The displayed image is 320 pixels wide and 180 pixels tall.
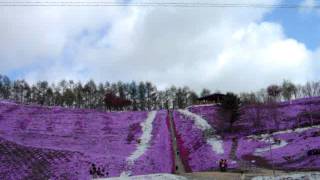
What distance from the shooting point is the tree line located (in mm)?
119688

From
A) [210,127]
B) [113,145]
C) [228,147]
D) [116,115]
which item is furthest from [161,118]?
[228,147]

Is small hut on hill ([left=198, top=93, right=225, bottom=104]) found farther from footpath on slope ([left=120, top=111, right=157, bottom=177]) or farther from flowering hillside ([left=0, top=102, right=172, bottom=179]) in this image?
footpath on slope ([left=120, top=111, right=157, bottom=177])

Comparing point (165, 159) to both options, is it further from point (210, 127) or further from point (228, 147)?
point (210, 127)

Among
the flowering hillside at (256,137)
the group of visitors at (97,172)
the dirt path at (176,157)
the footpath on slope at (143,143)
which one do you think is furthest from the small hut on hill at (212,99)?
the group of visitors at (97,172)


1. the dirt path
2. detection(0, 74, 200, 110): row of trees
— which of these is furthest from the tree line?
the dirt path

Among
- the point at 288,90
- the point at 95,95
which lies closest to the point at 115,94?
the point at 95,95

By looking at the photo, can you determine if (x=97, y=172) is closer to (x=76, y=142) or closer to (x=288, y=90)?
(x=76, y=142)

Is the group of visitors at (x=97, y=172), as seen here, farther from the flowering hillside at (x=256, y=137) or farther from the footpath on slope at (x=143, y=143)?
the flowering hillside at (x=256, y=137)

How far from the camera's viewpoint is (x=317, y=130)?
62500 mm

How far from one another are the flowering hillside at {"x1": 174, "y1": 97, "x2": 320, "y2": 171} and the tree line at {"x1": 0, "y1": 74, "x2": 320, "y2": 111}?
32541mm

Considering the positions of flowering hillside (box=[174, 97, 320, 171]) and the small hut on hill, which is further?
the small hut on hill

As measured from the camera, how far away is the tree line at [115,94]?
119688mm

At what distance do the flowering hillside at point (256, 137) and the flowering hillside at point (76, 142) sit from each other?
3410mm

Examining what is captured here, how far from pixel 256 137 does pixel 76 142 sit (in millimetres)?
23740
